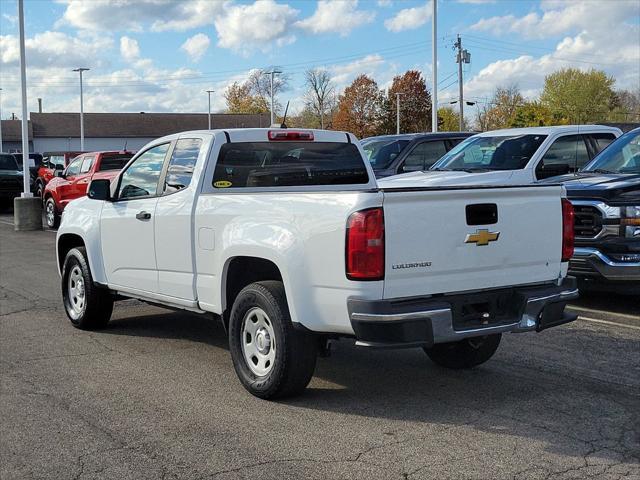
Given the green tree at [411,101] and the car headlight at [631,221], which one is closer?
the car headlight at [631,221]

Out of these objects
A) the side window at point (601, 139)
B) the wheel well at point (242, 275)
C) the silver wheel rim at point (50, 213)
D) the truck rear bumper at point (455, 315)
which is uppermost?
the side window at point (601, 139)

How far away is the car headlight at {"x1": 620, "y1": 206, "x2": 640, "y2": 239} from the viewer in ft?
25.7

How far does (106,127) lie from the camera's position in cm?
9188

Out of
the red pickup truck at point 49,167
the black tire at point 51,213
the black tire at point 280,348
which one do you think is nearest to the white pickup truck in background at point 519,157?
the black tire at point 280,348

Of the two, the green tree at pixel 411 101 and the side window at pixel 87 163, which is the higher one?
the green tree at pixel 411 101

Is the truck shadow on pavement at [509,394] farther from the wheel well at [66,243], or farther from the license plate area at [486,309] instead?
the wheel well at [66,243]

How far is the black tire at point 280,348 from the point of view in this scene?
16.7 ft

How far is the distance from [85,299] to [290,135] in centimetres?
276

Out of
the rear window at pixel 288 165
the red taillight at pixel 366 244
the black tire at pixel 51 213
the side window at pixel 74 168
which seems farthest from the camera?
the black tire at pixel 51 213

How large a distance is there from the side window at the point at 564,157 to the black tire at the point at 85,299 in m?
6.04

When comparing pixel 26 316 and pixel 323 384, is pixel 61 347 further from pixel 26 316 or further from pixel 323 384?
pixel 323 384

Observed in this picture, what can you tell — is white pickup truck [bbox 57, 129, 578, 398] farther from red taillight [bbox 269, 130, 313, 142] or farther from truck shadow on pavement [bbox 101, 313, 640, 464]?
truck shadow on pavement [bbox 101, 313, 640, 464]

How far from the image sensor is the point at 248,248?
536 centimetres

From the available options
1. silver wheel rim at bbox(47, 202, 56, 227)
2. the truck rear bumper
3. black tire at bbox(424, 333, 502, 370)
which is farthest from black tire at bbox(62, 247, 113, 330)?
silver wheel rim at bbox(47, 202, 56, 227)
